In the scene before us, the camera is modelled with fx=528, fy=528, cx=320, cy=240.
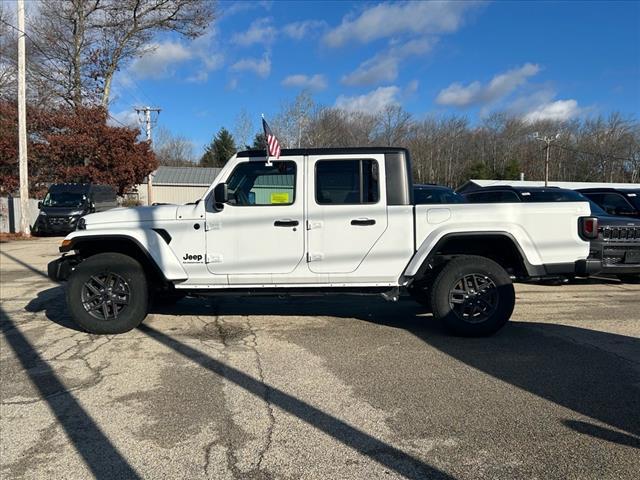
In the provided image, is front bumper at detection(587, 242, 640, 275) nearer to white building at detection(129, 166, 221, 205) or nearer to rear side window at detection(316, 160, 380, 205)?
rear side window at detection(316, 160, 380, 205)

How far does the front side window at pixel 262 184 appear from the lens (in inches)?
238

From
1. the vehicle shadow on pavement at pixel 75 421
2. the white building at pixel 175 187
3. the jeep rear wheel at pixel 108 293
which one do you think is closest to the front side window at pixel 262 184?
the jeep rear wheel at pixel 108 293

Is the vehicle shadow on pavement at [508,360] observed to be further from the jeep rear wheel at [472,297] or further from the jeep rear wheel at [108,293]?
the jeep rear wheel at [108,293]

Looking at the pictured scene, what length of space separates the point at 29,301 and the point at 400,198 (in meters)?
6.17

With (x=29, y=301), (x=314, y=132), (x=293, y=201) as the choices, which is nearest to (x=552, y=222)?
(x=293, y=201)

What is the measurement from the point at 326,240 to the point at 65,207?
18984 millimetres

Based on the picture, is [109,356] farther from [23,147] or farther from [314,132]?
[314,132]

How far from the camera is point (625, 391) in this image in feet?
14.4

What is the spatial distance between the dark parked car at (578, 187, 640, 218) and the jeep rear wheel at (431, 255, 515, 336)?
787cm

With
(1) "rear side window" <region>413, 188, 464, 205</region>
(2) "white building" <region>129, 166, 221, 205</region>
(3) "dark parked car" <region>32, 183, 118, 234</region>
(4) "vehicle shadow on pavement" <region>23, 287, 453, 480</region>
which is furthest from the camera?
(2) "white building" <region>129, 166, 221, 205</region>

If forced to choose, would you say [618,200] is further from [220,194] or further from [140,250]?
[140,250]

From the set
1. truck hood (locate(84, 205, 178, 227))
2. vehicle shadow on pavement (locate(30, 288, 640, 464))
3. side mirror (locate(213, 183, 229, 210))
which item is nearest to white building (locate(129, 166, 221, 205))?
vehicle shadow on pavement (locate(30, 288, 640, 464))

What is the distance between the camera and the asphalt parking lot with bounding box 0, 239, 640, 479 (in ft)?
10.8

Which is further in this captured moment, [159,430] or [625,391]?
[625,391]
